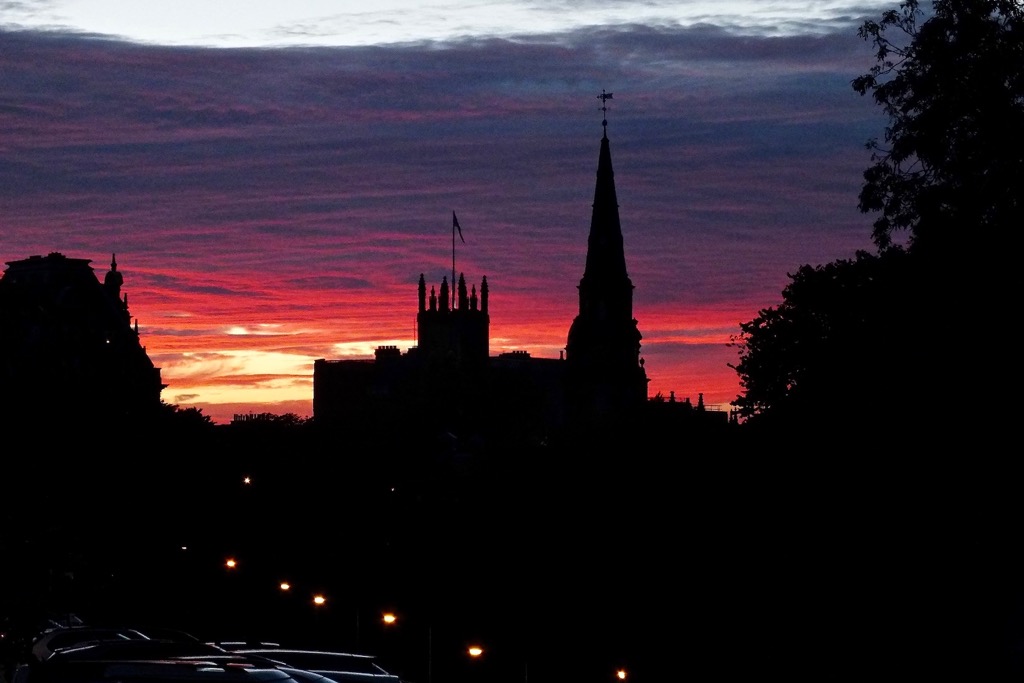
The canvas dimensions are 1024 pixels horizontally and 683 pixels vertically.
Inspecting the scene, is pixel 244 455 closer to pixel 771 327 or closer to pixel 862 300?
pixel 771 327

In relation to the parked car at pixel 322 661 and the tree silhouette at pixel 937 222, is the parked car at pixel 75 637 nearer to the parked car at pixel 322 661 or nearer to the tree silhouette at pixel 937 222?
the parked car at pixel 322 661

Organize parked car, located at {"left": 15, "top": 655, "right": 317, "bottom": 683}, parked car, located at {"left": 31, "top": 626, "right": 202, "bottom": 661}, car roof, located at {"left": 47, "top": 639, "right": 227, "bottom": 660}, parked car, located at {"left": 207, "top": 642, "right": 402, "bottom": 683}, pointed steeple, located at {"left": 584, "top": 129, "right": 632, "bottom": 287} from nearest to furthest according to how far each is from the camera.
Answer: parked car, located at {"left": 15, "top": 655, "right": 317, "bottom": 683}
car roof, located at {"left": 47, "top": 639, "right": 227, "bottom": 660}
parked car, located at {"left": 207, "top": 642, "right": 402, "bottom": 683}
parked car, located at {"left": 31, "top": 626, "right": 202, "bottom": 661}
pointed steeple, located at {"left": 584, "top": 129, "right": 632, "bottom": 287}

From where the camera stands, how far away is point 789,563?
49156mm

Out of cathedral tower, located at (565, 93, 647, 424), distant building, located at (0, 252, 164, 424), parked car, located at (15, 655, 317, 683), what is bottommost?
parked car, located at (15, 655, 317, 683)

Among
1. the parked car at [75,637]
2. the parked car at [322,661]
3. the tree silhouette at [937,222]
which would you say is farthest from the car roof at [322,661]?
the tree silhouette at [937,222]

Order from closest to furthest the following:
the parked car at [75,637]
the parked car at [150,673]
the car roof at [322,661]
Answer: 1. the parked car at [150,673]
2. the car roof at [322,661]
3. the parked car at [75,637]

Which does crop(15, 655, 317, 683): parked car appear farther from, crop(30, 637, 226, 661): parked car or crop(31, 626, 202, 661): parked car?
crop(31, 626, 202, 661): parked car


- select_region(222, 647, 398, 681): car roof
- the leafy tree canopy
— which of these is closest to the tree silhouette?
the leafy tree canopy

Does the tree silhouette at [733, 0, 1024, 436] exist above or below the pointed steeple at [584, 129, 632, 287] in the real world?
below

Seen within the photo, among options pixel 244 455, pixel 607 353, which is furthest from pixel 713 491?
pixel 607 353

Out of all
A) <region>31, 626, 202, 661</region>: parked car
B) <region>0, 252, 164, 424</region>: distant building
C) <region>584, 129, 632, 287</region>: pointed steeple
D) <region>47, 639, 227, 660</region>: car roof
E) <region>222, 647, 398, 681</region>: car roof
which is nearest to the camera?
<region>47, 639, 227, 660</region>: car roof

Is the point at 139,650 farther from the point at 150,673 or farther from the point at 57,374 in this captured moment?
the point at 57,374

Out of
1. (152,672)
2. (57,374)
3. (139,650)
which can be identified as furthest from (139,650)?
(57,374)

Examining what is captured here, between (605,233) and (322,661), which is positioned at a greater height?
(605,233)
